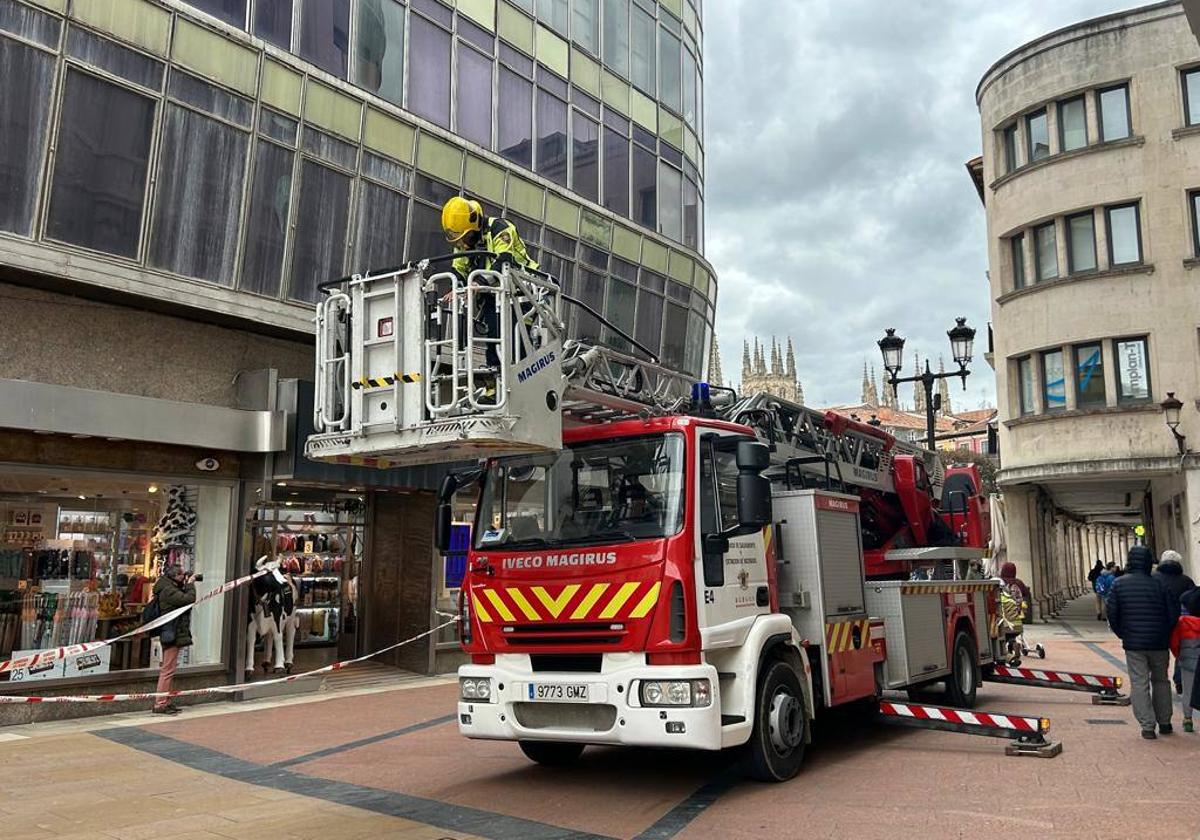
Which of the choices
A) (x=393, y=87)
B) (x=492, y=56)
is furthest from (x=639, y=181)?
(x=393, y=87)

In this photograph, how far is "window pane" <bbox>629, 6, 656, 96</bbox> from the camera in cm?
2181

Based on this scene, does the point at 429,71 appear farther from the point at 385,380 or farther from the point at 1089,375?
the point at 1089,375

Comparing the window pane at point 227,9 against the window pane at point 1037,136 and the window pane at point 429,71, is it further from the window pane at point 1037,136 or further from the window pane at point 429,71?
the window pane at point 1037,136

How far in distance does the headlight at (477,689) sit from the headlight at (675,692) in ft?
4.44

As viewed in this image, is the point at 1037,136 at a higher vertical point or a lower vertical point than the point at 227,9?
higher

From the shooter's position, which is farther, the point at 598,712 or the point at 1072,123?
the point at 1072,123

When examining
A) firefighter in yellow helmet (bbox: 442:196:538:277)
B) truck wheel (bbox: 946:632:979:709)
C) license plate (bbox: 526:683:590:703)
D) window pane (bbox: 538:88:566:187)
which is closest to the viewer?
license plate (bbox: 526:683:590:703)

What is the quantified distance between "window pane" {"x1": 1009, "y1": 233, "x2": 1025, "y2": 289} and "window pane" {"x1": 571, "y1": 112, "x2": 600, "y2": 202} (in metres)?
12.0

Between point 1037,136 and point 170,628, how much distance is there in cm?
2307

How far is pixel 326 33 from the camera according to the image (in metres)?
14.9

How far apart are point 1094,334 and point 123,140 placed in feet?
67.8

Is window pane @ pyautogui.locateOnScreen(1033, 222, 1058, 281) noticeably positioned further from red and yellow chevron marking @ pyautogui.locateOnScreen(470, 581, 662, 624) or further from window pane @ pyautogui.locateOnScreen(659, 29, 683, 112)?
red and yellow chevron marking @ pyautogui.locateOnScreen(470, 581, 662, 624)

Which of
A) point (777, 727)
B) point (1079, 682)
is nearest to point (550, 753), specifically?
point (777, 727)

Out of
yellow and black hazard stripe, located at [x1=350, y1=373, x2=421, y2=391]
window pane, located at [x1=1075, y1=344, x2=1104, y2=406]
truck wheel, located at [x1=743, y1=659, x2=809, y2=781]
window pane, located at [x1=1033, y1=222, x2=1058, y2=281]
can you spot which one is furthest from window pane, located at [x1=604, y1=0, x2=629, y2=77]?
truck wheel, located at [x1=743, y1=659, x2=809, y2=781]
